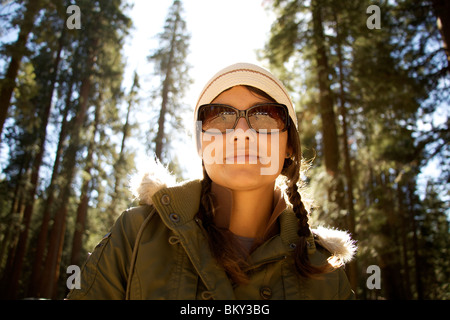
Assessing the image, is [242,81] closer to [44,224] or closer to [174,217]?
[174,217]

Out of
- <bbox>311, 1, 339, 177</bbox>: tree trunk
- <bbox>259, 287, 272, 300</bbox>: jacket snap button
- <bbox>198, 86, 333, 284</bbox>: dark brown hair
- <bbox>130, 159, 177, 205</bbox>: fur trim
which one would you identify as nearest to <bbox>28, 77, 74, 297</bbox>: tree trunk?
<bbox>311, 1, 339, 177</bbox>: tree trunk

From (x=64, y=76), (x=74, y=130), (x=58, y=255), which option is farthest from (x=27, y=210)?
(x=64, y=76)

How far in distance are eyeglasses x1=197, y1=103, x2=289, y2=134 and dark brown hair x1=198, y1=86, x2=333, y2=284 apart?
0.11 metres

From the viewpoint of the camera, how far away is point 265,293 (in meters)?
1.70

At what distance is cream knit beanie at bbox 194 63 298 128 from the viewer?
6.63 ft

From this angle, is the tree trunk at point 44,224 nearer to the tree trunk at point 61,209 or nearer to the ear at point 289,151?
the tree trunk at point 61,209

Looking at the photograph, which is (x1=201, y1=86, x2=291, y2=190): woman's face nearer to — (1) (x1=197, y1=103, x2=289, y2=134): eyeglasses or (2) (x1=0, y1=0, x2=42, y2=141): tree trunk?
(1) (x1=197, y1=103, x2=289, y2=134): eyeglasses

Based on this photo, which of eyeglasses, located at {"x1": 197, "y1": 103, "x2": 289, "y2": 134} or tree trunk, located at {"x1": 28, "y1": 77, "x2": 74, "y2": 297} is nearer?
eyeglasses, located at {"x1": 197, "y1": 103, "x2": 289, "y2": 134}

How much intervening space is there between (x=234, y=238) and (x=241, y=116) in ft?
2.43

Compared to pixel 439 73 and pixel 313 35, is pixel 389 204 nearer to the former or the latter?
pixel 439 73

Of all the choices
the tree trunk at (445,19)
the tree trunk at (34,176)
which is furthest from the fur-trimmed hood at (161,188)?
the tree trunk at (34,176)

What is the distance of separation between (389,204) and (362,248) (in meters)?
3.46

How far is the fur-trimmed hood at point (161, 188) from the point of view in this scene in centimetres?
187

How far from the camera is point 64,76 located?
1880cm
